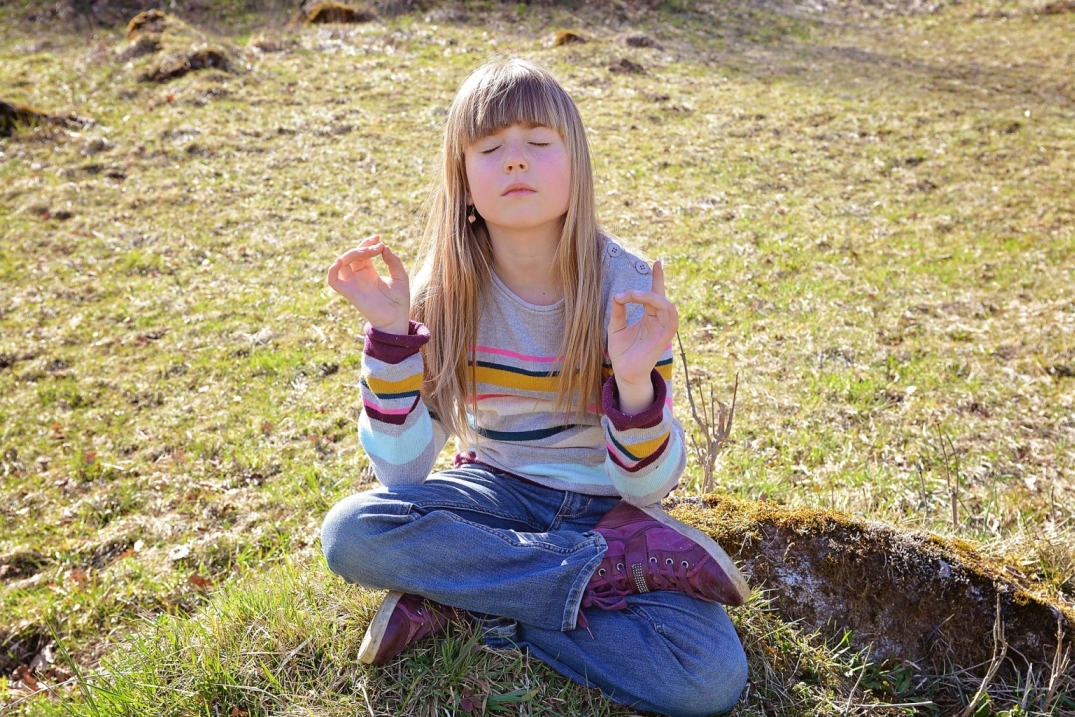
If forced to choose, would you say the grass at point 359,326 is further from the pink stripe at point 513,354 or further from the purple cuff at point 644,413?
the pink stripe at point 513,354

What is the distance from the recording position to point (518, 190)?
249cm

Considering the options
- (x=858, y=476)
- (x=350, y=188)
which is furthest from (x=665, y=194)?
(x=858, y=476)

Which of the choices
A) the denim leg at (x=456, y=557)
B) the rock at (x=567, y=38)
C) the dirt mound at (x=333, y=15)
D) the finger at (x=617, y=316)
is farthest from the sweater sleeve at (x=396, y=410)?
the dirt mound at (x=333, y=15)

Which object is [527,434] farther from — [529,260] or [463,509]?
[529,260]

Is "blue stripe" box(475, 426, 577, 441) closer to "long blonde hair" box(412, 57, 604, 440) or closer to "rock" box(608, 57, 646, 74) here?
"long blonde hair" box(412, 57, 604, 440)

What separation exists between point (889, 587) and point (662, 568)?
0.82 m

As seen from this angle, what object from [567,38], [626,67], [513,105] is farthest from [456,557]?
[567,38]

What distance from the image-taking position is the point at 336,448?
446 cm

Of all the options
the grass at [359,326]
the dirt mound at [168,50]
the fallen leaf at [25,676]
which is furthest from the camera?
the dirt mound at [168,50]

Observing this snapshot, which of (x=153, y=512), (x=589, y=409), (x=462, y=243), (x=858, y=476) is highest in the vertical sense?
(x=462, y=243)

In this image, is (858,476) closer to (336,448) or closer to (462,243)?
(462,243)

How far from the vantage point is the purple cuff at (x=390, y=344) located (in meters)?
2.48

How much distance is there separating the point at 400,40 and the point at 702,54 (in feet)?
15.9

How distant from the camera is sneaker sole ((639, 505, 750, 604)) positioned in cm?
235
